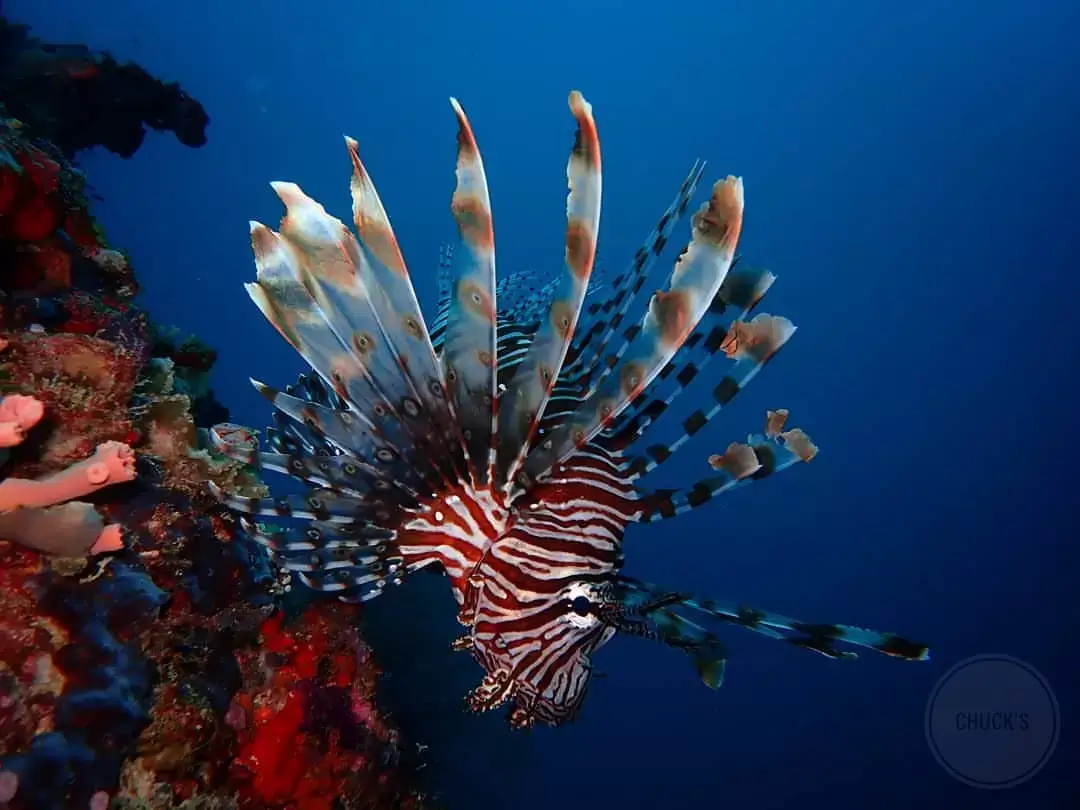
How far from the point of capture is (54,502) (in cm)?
208

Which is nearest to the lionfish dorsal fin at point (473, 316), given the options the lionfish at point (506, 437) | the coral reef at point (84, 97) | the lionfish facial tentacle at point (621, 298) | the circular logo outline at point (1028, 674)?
the lionfish at point (506, 437)

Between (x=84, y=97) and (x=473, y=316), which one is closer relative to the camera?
(x=473, y=316)

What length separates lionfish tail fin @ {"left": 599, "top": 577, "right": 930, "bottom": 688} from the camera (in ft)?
7.88

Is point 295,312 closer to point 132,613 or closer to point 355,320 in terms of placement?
point 355,320

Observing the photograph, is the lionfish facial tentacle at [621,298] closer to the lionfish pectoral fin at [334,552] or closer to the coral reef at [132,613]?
the lionfish pectoral fin at [334,552]

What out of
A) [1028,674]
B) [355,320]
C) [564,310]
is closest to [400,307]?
[355,320]

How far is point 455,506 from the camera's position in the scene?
3.06m

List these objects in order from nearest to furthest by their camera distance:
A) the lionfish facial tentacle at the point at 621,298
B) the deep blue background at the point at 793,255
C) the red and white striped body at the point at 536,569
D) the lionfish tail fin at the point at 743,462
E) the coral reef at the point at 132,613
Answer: the coral reef at the point at 132,613
the lionfish tail fin at the point at 743,462
the red and white striped body at the point at 536,569
the lionfish facial tentacle at the point at 621,298
the deep blue background at the point at 793,255

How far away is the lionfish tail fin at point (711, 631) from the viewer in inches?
94.6

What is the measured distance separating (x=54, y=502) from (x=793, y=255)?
51.0 meters

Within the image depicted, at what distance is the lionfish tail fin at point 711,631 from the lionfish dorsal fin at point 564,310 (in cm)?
70

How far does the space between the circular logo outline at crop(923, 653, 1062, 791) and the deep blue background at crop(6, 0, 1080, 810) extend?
1.47ft

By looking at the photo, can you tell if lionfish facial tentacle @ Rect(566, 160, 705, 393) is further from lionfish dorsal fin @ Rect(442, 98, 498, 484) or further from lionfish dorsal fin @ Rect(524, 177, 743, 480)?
lionfish dorsal fin @ Rect(442, 98, 498, 484)

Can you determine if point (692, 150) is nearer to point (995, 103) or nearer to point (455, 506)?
point (995, 103)
